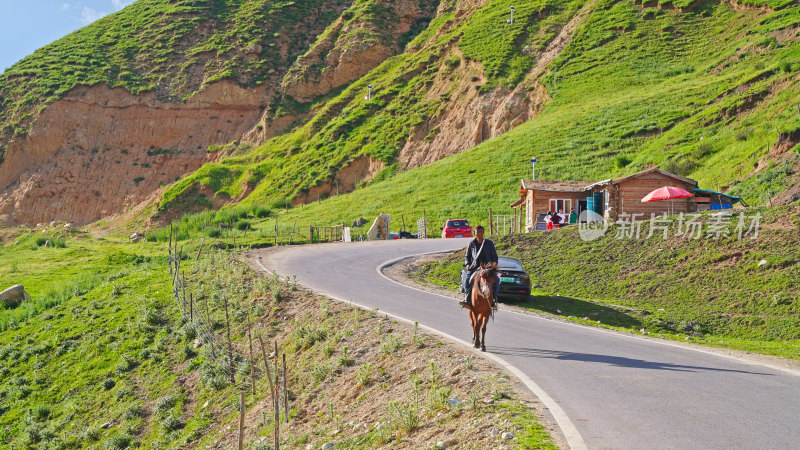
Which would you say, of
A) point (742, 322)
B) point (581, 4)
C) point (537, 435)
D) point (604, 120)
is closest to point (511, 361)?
point (537, 435)

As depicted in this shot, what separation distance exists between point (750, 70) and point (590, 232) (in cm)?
3587

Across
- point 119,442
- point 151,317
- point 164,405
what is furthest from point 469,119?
point 119,442

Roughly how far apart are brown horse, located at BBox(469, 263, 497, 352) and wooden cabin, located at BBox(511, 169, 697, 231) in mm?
22641

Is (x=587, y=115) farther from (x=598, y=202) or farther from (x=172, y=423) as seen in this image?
(x=172, y=423)

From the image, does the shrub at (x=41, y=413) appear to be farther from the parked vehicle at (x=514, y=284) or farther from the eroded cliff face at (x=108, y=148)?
the eroded cliff face at (x=108, y=148)

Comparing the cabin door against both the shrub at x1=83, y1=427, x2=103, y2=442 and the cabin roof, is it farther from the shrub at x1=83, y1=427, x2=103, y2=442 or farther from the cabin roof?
the shrub at x1=83, y1=427, x2=103, y2=442

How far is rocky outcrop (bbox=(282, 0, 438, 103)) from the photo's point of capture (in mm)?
89375

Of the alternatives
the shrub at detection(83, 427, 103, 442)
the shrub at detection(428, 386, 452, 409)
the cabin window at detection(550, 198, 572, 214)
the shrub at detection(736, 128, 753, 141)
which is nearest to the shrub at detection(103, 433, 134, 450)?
the shrub at detection(83, 427, 103, 442)

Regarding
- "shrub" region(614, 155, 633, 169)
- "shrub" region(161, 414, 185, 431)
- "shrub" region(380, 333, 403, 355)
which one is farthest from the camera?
"shrub" region(614, 155, 633, 169)

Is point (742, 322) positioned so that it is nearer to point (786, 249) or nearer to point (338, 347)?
point (786, 249)

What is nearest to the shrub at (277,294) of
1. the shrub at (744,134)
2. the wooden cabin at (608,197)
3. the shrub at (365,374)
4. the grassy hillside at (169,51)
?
the shrub at (365,374)

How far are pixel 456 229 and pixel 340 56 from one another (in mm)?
56606

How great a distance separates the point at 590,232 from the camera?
24.1 m

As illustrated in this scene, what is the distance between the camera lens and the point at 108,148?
84.2 meters
